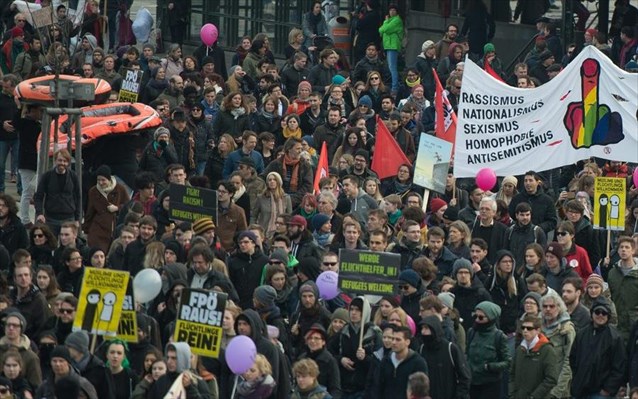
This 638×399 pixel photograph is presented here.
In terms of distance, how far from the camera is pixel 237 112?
26578mm

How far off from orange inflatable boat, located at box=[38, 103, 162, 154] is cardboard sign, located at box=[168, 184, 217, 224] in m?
3.22

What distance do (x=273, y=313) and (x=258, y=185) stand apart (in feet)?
16.2

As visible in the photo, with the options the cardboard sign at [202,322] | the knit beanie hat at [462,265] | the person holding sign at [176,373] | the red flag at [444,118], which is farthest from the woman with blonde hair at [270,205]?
the person holding sign at [176,373]

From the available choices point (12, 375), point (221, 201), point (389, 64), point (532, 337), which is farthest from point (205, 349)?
point (389, 64)

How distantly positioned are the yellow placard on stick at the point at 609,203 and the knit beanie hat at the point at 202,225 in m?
3.53

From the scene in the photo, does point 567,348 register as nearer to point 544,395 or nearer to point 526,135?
point 544,395

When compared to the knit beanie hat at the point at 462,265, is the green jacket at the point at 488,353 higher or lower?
lower

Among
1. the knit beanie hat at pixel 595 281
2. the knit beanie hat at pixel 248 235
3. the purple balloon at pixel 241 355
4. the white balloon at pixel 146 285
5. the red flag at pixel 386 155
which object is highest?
the red flag at pixel 386 155

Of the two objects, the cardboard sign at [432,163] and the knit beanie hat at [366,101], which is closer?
the cardboard sign at [432,163]

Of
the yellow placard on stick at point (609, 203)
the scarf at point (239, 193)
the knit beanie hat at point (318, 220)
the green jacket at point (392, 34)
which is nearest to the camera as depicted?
the yellow placard on stick at point (609, 203)

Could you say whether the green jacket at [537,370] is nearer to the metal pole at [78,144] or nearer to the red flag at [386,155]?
the metal pole at [78,144]

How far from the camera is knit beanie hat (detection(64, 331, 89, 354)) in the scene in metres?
16.9

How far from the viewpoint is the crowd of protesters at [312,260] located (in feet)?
56.2

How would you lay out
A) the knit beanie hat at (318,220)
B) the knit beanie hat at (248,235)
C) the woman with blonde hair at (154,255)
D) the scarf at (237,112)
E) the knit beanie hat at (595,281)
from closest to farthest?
the knit beanie hat at (595,281)
the woman with blonde hair at (154,255)
the knit beanie hat at (248,235)
the knit beanie hat at (318,220)
the scarf at (237,112)
